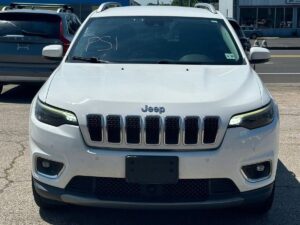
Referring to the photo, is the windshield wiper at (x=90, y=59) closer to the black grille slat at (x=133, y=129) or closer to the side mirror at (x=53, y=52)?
the side mirror at (x=53, y=52)

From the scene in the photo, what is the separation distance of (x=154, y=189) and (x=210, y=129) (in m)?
0.56

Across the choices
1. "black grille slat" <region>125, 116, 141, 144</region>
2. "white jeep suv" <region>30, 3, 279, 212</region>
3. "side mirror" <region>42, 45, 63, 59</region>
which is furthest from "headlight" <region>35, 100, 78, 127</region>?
"side mirror" <region>42, 45, 63, 59</region>

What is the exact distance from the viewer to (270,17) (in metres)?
53.0

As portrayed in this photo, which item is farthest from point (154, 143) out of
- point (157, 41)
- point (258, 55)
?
point (258, 55)

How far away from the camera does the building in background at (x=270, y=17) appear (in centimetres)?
5259

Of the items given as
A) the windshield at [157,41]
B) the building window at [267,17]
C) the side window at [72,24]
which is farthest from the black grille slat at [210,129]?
the building window at [267,17]

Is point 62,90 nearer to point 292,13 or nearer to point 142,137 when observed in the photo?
point 142,137

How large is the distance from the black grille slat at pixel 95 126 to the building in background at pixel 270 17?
50.5 m

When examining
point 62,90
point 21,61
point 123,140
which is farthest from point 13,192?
point 21,61

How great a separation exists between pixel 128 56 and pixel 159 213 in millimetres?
1460

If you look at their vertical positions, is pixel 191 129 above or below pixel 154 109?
below

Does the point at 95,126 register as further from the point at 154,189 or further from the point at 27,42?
the point at 27,42

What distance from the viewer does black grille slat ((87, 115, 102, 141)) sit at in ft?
12.3

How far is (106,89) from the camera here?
159 inches
